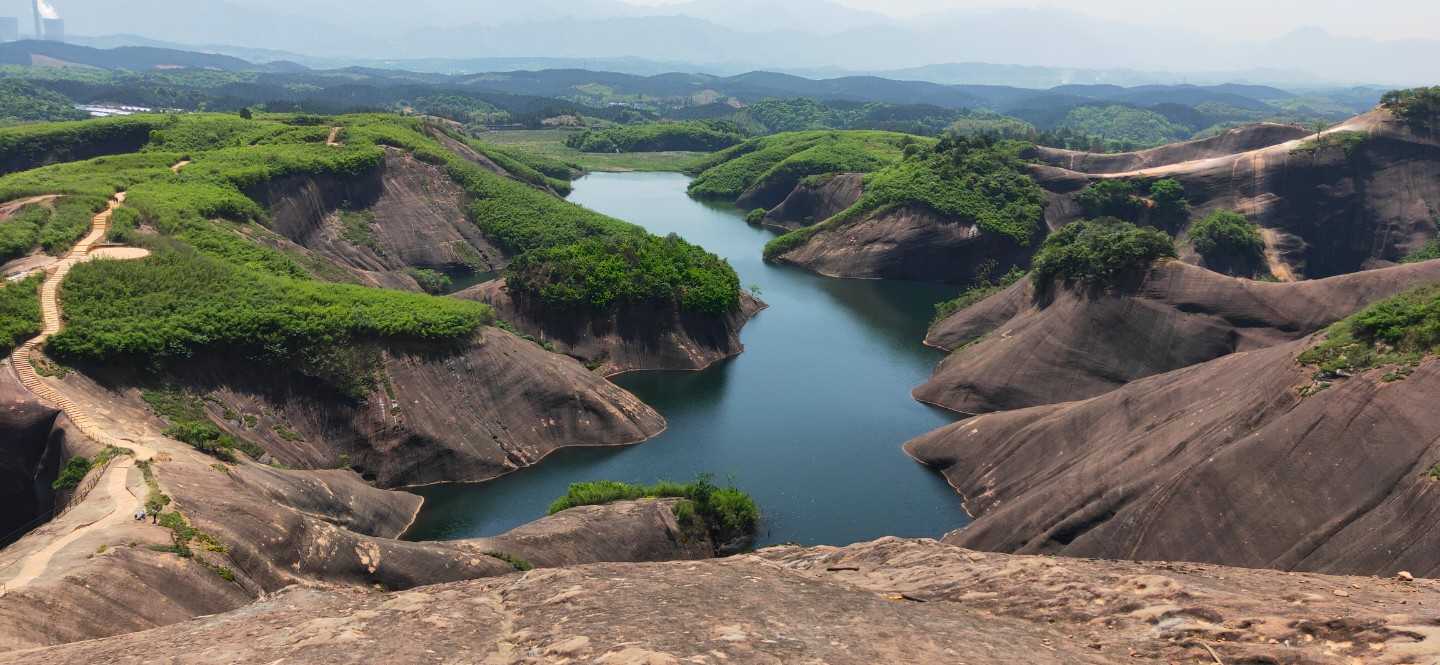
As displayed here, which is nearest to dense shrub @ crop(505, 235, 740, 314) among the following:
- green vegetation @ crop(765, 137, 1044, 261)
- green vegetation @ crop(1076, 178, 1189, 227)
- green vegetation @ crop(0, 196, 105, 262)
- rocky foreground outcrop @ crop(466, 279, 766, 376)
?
rocky foreground outcrop @ crop(466, 279, 766, 376)

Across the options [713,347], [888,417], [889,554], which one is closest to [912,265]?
[713,347]

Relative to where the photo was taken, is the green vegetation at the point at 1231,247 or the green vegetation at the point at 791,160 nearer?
the green vegetation at the point at 1231,247

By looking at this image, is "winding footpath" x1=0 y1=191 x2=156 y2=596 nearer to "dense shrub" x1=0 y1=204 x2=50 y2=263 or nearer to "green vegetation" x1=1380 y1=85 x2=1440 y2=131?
"dense shrub" x1=0 y1=204 x2=50 y2=263

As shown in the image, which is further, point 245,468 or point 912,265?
point 912,265

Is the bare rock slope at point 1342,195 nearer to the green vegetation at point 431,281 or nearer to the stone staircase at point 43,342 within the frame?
the green vegetation at point 431,281

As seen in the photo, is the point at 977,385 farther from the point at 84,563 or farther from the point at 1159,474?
the point at 84,563

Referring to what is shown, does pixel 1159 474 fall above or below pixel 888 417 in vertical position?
above

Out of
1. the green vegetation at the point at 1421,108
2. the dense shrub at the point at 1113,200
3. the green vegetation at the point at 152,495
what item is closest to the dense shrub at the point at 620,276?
the green vegetation at the point at 152,495
